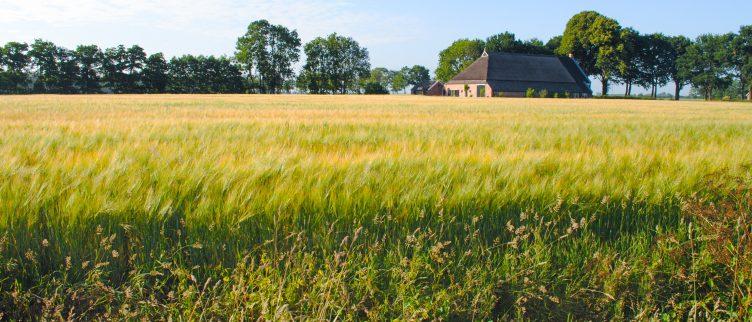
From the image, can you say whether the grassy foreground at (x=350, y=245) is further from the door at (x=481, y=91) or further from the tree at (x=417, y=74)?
the tree at (x=417, y=74)

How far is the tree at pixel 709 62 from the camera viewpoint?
77625 millimetres

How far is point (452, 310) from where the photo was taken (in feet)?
6.24

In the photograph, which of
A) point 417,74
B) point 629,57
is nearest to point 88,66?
point 629,57

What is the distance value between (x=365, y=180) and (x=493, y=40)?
95.8 m

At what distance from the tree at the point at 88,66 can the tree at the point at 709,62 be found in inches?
3623

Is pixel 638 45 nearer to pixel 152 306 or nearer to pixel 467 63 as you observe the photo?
pixel 467 63

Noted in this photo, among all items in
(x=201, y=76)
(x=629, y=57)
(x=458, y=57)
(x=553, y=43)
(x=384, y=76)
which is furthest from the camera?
(x=384, y=76)

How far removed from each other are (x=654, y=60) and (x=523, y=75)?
104 feet

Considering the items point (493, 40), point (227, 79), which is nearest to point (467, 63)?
Result: point (493, 40)

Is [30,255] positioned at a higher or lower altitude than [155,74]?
lower

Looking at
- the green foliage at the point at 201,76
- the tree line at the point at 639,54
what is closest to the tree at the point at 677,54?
the tree line at the point at 639,54

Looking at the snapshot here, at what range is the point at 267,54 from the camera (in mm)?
74938

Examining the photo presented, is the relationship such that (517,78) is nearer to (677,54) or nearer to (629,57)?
(629,57)

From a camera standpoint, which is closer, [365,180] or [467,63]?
[365,180]
